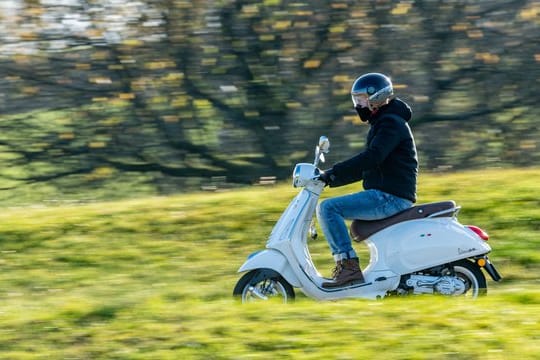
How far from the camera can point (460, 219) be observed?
37.7 feet

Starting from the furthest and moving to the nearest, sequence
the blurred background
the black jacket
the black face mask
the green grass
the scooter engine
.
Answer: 1. the blurred background
2. the black face mask
3. the scooter engine
4. the black jacket
5. the green grass

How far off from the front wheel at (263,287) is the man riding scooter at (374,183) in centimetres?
36

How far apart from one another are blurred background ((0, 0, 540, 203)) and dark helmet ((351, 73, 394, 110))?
9.10 m

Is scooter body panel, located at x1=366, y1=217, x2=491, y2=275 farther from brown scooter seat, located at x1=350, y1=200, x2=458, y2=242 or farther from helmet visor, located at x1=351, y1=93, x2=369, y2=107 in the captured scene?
helmet visor, located at x1=351, y1=93, x2=369, y2=107

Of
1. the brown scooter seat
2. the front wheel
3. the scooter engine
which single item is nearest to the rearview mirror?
the brown scooter seat

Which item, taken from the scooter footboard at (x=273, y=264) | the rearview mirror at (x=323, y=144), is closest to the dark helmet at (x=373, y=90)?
the rearview mirror at (x=323, y=144)

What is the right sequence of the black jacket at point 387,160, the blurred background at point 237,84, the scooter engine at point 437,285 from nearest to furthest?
the black jacket at point 387,160, the scooter engine at point 437,285, the blurred background at point 237,84

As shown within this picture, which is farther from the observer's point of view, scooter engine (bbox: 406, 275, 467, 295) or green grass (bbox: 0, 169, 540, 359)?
scooter engine (bbox: 406, 275, 467, 295)

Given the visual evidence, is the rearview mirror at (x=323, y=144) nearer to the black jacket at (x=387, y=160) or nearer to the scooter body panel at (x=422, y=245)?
the black jacket at (x=387, y=160)

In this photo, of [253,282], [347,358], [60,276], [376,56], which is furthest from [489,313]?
[376,56]

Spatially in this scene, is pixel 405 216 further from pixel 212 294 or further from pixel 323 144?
pixel 212 294

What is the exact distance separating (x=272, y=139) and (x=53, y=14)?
3.97m

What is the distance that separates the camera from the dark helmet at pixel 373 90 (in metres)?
7.64

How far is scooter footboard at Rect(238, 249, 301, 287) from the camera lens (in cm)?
762
